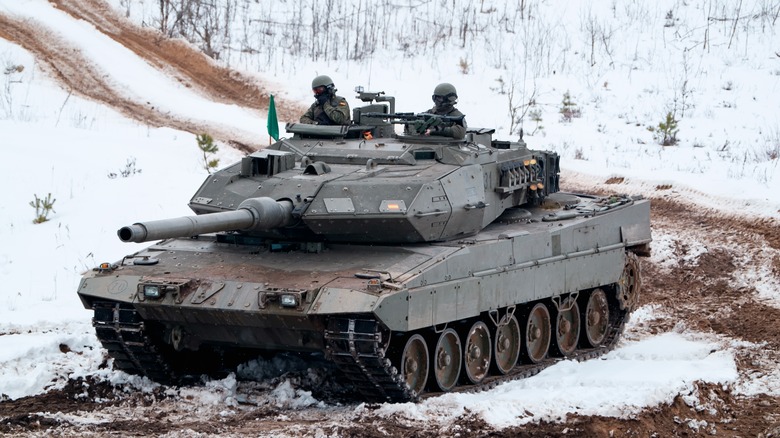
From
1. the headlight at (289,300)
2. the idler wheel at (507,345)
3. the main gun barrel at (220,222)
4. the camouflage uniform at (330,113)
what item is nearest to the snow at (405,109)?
the idler wheel at (507,345)

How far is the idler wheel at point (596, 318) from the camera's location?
50.1ft

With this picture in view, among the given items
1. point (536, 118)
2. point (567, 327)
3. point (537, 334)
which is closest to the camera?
point (537, 334)

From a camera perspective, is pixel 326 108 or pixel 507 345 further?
pixel 326 108

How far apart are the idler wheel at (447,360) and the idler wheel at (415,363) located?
0.42ft

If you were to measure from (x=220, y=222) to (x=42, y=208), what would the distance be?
7973mm

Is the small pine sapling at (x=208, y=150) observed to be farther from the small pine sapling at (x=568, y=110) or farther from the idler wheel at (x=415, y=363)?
the idler wheel at (x=415, y=363)

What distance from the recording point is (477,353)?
42.8 ft

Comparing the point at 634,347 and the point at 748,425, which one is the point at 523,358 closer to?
the point at 634,347

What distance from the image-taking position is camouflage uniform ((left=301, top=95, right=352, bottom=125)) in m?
14.9

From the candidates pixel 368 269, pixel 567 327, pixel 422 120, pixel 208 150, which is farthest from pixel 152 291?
pixel 208 150

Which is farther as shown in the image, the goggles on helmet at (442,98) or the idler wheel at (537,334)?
the goggles on helmet at (442,98)

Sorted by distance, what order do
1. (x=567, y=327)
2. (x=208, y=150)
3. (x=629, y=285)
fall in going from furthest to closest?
1. (x=208, y=150)
2. (x=629, y=285)
3. (x=567, y=327)

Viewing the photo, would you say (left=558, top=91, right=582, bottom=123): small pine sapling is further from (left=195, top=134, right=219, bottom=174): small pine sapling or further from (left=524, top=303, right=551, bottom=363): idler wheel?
(left=524, top=303, right=551, bottom=363): idler wheel

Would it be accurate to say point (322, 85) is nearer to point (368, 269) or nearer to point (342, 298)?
point (368, 269)
